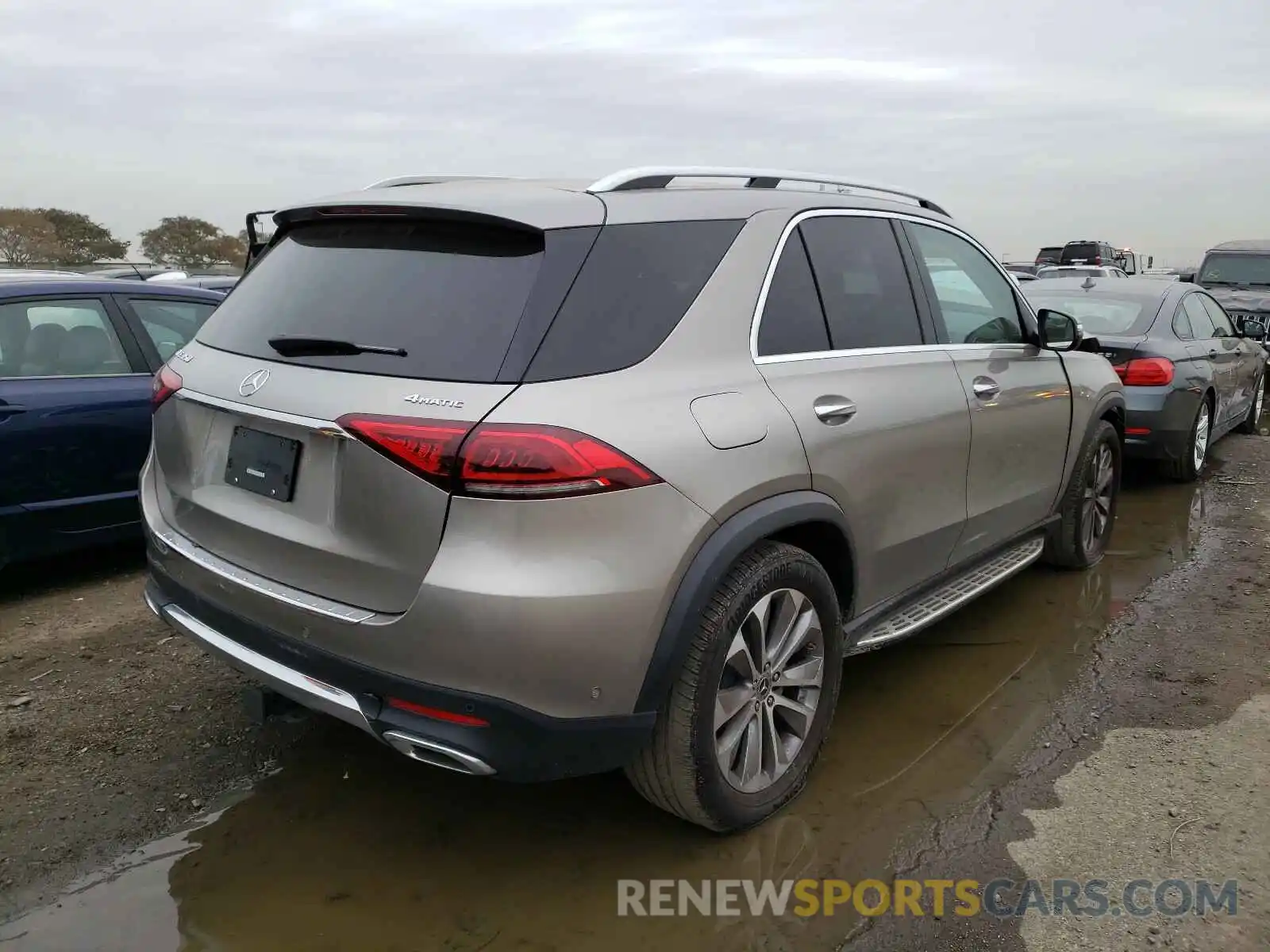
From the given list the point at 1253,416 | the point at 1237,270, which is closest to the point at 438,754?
the point at 1253,416

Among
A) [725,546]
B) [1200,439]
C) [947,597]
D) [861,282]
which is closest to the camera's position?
[725,546]

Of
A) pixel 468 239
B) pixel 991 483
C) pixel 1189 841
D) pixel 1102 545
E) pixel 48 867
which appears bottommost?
pixel 48 867

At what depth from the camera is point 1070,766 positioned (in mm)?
3254

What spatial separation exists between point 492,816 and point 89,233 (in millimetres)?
22721

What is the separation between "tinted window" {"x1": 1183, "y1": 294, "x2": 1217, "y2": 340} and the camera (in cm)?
751

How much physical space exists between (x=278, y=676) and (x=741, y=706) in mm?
1218

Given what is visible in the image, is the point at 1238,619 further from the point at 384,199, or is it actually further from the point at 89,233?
the point at 89,233

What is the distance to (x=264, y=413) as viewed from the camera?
2.47 m

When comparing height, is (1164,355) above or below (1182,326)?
below

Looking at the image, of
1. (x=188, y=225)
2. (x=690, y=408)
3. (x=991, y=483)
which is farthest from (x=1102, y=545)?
(x=188, y=225)

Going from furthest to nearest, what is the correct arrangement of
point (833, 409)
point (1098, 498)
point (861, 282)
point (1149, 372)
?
1. point (1149, 372)
2. point (1098, 498)
3. point (861, 282)
4. point (833, 409)

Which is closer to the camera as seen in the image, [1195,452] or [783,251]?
[783,251]

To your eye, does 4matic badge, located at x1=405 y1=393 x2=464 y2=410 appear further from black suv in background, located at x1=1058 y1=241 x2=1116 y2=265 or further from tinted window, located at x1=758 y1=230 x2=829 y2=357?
black suv in background, located at x1=1058 y1=241 x2=1116 y2=265

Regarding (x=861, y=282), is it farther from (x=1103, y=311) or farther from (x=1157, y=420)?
(x=1103, y=311)
